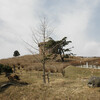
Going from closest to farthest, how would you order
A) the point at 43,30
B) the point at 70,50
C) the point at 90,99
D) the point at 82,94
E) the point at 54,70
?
1. the point at 90,99
2. the point at 82,94
3. the point at 43,30
4. the point at 54,70
5. the point at 70,50

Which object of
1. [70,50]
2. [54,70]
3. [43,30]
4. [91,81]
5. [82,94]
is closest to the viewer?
[82,94]

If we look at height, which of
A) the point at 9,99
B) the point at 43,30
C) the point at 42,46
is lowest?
the point at 9,99

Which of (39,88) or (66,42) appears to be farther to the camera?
(66,42)

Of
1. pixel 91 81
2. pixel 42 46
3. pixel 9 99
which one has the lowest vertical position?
pixel 9 99

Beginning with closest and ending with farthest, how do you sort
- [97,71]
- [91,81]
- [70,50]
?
1. [91,81]
2. [97,71]
3. [70,50]

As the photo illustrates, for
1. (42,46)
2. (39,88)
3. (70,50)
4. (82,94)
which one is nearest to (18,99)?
(39,88)

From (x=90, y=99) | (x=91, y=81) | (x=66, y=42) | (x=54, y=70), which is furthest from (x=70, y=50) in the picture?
(x=90, y=99)

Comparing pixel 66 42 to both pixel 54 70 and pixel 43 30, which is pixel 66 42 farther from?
pixel 43 30

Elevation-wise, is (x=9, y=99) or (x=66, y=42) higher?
(x=66, y=42)

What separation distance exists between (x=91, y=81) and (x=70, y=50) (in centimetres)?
2571

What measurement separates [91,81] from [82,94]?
1.67 m

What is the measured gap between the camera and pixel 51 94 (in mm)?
7258

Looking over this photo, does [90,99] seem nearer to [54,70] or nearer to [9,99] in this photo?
[9,99]

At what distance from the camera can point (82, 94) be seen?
6949 mm
